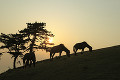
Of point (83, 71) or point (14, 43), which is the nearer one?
point (83, 71)

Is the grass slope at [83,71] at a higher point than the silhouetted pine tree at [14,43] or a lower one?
lower

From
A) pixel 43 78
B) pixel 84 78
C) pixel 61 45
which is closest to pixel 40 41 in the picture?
pixel 61 45

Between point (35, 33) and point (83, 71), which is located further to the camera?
point (35, 33)

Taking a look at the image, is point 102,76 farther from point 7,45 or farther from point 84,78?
point 7,45

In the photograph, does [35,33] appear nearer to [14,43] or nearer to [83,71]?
[14,43]

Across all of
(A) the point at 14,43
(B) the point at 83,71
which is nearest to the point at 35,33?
(A) the point at 14,43

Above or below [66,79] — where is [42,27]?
above

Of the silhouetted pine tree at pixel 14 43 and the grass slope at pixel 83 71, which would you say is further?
the silhouetted pine tree at pixel 14 43

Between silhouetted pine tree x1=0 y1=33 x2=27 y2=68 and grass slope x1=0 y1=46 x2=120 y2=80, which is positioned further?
silhouetted pine tree x1=0 y1=33 x2=27 y2=68

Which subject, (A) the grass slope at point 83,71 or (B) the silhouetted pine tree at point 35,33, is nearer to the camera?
(A) the grass slope at point 83,71

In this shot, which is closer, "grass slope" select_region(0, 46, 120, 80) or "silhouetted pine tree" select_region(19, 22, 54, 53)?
"grass slope" select_region(0, 46, 120, 80)

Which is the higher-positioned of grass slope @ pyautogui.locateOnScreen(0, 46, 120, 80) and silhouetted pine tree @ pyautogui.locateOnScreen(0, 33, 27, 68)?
silhouetted pine tree @ pyautogui.locateOnScreen(0, 33, 27, 68)

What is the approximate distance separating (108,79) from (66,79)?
4268mm

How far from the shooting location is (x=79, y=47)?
36406mm
